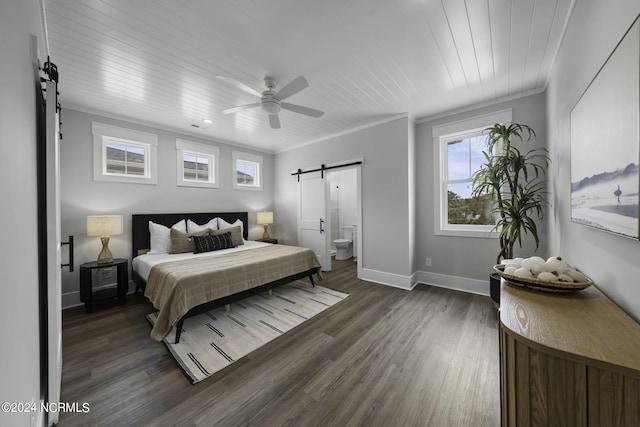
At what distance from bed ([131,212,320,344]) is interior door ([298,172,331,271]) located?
1025 millimetres

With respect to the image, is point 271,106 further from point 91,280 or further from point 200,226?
point 91,280

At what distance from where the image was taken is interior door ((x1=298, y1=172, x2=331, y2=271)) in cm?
471

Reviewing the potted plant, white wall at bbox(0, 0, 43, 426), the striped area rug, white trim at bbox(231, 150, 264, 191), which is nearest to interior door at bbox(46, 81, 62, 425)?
white wall at bbox(0, 0, 43, 426)

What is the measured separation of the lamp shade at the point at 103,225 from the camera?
2.97m

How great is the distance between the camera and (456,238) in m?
3.56

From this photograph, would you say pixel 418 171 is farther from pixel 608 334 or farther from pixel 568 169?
pixel 608 334

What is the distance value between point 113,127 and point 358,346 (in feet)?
14.5

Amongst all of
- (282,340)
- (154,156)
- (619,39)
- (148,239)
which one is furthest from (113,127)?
(619,39)

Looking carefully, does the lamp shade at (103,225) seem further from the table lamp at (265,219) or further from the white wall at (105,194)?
the table lamp at (265,219)

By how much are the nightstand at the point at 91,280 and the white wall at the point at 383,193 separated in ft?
11.5

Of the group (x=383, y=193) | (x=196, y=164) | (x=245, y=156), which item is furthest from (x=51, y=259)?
(x=245, y=156)

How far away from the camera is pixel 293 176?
5316 millimetres

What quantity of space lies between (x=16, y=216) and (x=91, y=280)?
283 cm

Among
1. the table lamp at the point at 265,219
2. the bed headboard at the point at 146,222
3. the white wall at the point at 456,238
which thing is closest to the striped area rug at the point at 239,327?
the bed headboard at the point at 146,222
